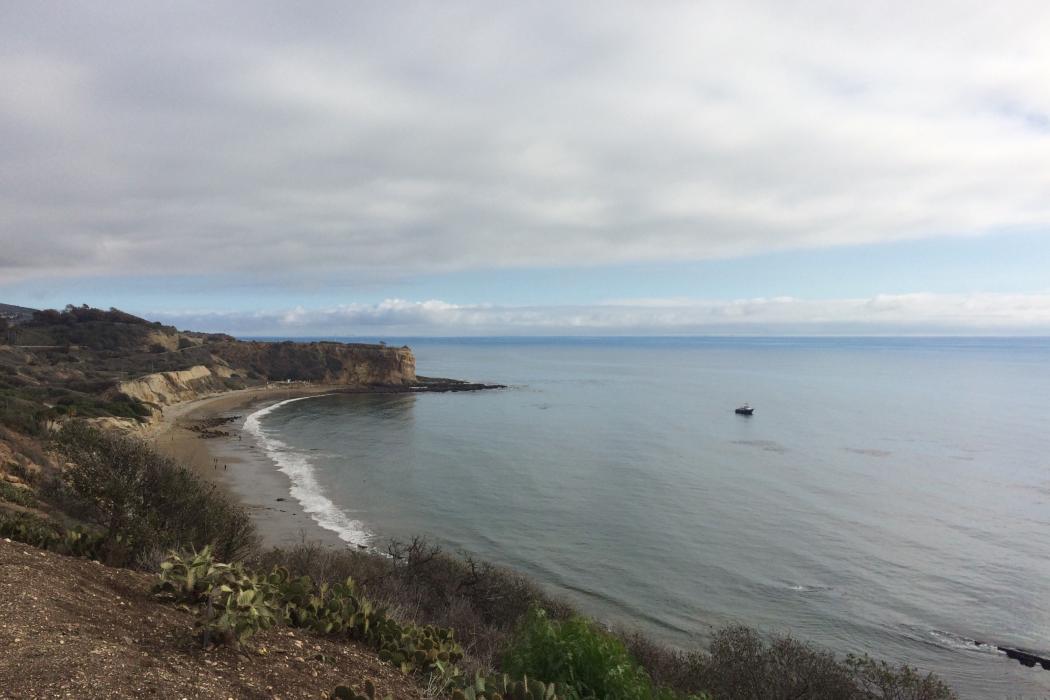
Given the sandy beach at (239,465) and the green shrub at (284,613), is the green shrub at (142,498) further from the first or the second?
the sandy beach at (239,465)

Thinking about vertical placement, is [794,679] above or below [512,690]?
below

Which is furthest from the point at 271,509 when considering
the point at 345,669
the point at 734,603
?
the point at 345,669

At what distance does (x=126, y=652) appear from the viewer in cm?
540

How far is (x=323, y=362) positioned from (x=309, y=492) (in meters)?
75.6

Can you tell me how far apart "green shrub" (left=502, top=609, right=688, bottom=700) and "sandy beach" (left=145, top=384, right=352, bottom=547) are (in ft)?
51.7

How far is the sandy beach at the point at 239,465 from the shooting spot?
27159 mm

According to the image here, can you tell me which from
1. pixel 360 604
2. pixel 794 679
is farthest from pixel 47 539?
pixel 794 679

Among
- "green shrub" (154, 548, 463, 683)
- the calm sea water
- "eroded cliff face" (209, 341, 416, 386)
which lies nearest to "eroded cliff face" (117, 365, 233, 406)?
the calm sea water

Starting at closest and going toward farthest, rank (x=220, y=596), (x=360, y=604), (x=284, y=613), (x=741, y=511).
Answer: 1. (x=220, y=596)
2. (x=284, y=613)
3. (x=360, y=604)
4. (x=741, y=511)

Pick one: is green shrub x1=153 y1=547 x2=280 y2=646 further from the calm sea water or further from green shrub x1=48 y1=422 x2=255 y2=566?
the calm sea water

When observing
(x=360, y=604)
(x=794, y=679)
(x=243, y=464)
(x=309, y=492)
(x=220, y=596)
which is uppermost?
(x=220, y=596)

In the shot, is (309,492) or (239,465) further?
(239,465)

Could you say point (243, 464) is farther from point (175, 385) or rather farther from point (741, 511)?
point (175, 385)

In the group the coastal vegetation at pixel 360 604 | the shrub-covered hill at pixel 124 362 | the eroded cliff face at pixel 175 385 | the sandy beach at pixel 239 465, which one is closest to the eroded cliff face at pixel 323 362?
the shrub-covered hill at pixel 124 362
